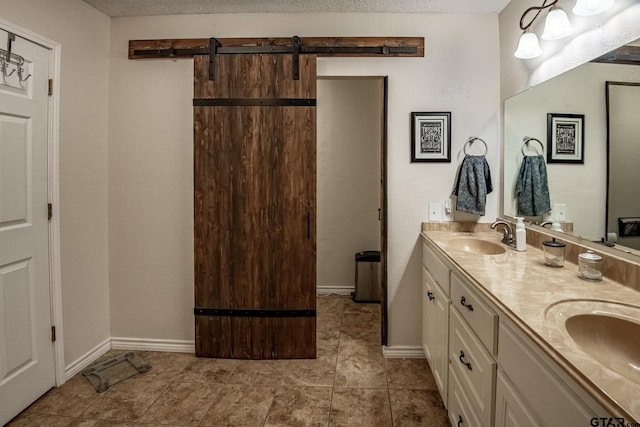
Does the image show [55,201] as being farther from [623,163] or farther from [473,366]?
[623,163]

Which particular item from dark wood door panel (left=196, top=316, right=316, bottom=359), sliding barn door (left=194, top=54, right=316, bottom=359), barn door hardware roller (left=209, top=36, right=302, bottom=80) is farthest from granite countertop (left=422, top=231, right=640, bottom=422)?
barn door hardware roller (left=209, top=36, right=302, bottom=80)

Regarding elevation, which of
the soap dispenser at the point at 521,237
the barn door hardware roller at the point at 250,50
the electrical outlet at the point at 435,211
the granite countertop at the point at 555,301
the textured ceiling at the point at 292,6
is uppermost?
the textured ceiling at the point at 292,6

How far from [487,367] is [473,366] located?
163 millimetres

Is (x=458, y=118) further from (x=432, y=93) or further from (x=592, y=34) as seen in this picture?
(x=592, y=34)

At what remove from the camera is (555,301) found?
1149 mm

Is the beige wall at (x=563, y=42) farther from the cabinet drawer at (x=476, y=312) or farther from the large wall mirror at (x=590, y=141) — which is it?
the cabinet drawer at (x=476, y=312)

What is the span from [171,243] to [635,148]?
2716 millimetres

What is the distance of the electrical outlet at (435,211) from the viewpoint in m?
2.49

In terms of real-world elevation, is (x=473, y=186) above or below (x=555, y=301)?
above

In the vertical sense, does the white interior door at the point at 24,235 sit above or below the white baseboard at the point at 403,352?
above

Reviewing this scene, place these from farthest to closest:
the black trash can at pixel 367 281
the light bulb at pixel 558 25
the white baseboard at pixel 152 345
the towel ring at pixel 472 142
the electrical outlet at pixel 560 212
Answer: the black trash can at pixel 367 281, the white baseboard at pixel 152 345, the towel ring at pixel 472 142, the electrical outlet at pixel 560 212, the light bulb at pixel 558 25

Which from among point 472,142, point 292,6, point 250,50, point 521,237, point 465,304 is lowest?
point 465,304

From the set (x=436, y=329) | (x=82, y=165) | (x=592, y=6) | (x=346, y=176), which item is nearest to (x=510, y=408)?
(x=436, y=329)

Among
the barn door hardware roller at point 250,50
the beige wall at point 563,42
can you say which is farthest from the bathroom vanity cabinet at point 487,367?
the barn door hardware roller at point 250,50
